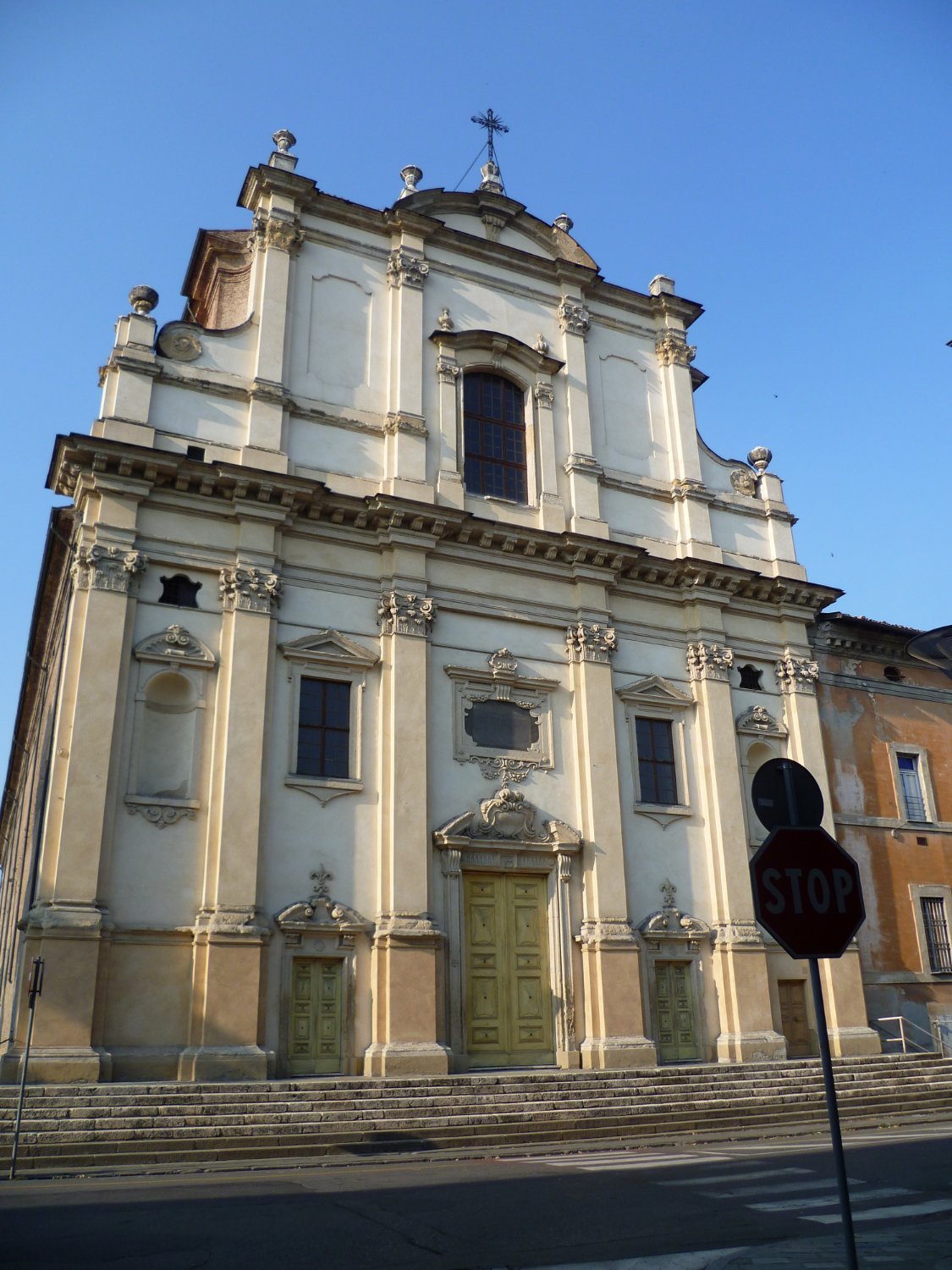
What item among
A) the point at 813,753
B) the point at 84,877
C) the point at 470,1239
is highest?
the point at 813,753

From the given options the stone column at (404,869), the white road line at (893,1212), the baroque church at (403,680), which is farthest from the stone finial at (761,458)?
the white road line at (893,1212)

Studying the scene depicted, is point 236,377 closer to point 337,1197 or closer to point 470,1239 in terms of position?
point 337,1197

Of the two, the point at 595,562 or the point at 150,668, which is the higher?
the point at 595,562

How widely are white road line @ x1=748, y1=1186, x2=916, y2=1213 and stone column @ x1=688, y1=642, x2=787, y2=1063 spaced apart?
10.8 m

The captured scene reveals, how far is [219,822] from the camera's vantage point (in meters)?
17.5

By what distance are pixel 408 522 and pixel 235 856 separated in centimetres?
747

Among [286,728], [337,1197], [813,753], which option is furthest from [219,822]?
[813,753]

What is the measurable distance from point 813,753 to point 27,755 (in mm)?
22899

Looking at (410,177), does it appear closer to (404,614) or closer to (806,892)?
(404,614)

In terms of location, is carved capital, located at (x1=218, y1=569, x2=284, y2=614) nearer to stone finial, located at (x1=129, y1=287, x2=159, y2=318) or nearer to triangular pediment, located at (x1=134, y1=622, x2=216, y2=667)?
triangular pediment, located at (x1=134, y1=622, x2=216, y2=667)

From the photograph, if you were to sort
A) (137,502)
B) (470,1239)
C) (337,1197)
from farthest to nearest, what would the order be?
(137,502) → (337,1197) → (470,1239)

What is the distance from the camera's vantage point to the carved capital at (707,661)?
2338 centimetres

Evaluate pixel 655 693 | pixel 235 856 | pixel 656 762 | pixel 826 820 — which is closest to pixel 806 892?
pixel 235 856

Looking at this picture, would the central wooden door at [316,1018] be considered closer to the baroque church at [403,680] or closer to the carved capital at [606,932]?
the baroque church at [403,680]
